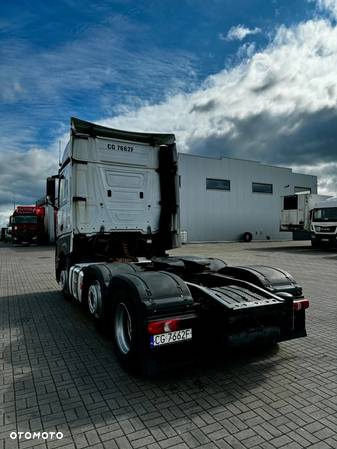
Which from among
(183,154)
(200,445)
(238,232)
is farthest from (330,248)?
(200,445)

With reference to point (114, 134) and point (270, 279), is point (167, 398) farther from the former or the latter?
point (114, 134)

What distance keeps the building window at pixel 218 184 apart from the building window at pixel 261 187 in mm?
3557

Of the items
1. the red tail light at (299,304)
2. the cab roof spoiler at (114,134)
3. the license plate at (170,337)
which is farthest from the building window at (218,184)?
the license plate at (170,337)

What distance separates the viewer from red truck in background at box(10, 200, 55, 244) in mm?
28203

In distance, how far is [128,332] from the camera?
3801 mm

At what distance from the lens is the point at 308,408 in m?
2.85

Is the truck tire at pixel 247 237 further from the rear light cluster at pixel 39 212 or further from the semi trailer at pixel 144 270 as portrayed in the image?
the semi trailer at pixel 144 270

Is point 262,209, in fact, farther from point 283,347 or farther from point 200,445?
point 200,445

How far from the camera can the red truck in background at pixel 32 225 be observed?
28203 mm

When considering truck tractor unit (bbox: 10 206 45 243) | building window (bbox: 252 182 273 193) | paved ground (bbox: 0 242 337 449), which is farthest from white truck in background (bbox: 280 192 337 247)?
truck tractor unit (bbox: 10 206 45 243)

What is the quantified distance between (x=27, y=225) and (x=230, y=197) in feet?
61.3

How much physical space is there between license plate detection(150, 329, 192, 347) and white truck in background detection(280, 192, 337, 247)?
1983cm

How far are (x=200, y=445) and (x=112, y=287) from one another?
6.55 ft

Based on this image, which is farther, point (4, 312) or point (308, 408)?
point (4, 312)
